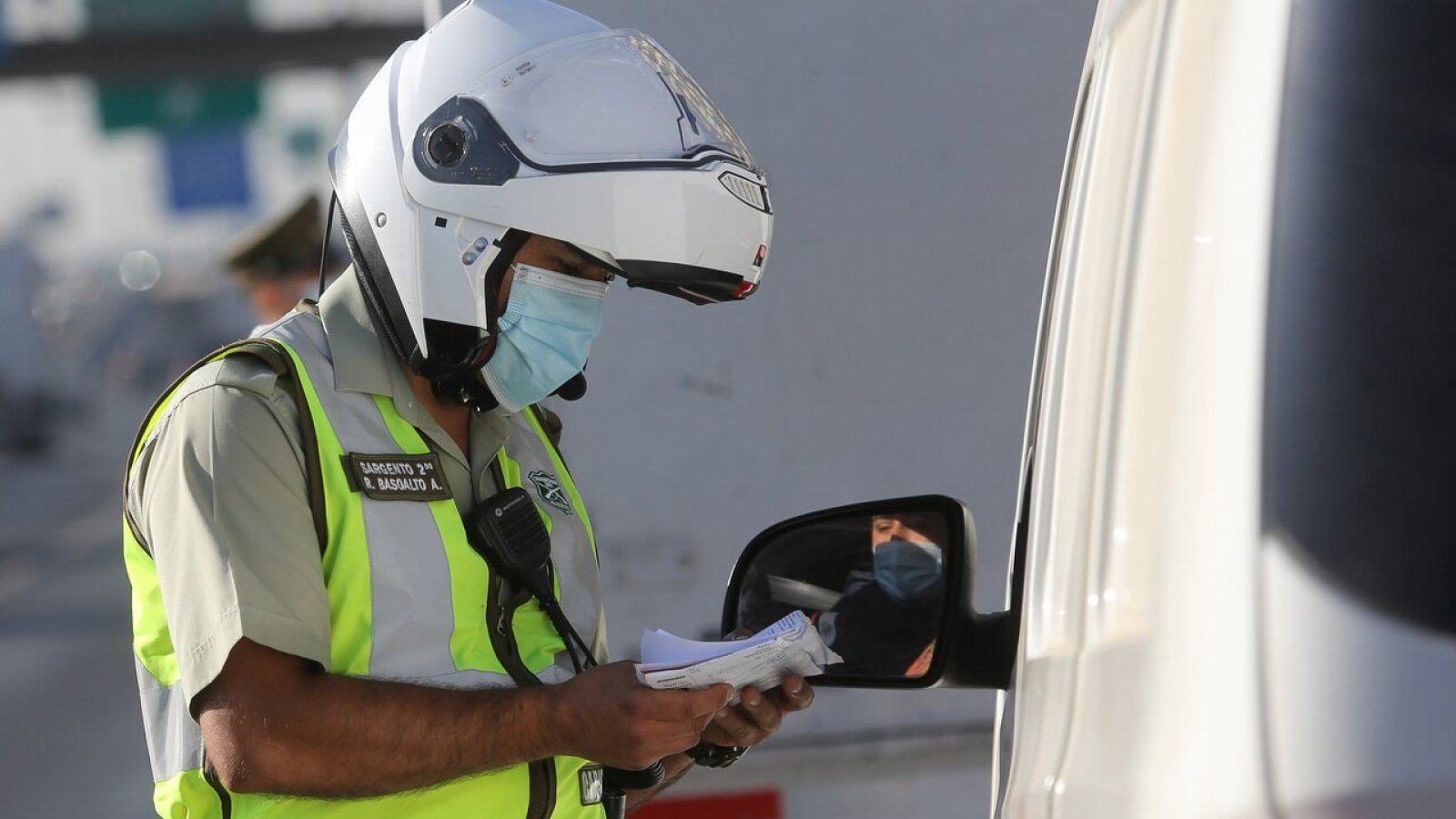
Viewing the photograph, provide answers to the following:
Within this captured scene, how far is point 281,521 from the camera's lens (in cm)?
165

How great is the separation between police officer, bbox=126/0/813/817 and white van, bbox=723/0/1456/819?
0.70 meters

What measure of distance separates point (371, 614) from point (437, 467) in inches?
7.9

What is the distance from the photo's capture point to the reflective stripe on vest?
172 cm

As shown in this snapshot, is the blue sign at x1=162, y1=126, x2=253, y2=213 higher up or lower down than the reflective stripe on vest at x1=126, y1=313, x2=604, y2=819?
higher up

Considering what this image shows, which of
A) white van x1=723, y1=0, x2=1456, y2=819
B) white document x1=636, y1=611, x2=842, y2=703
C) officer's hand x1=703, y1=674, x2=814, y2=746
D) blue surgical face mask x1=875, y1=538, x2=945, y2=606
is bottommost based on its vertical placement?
officer's hand x1=703, y1=674, x2=814, y2=746

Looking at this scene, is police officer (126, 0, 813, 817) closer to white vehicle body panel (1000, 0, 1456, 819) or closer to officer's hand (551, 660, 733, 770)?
officer's hand (551, 660, 733, 770)

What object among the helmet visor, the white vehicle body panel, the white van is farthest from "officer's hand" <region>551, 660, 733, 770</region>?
the helmet visor

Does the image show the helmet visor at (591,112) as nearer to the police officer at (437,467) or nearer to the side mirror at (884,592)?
the police officer at (437,467)

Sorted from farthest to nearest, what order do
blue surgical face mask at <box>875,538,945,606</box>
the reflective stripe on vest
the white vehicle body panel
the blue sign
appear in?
the blue sign → blue surgical face mask at <box>875,538,945,606</box> → the reflective stripe on vest → the white vehicle body panel

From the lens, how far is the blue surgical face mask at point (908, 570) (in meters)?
1.82

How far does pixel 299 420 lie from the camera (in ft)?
5.67

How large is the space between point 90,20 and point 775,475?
57.2ft

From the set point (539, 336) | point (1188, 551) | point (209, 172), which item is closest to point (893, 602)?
point (539, 336)

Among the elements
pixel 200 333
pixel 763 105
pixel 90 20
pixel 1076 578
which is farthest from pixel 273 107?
pixel 1076 578
